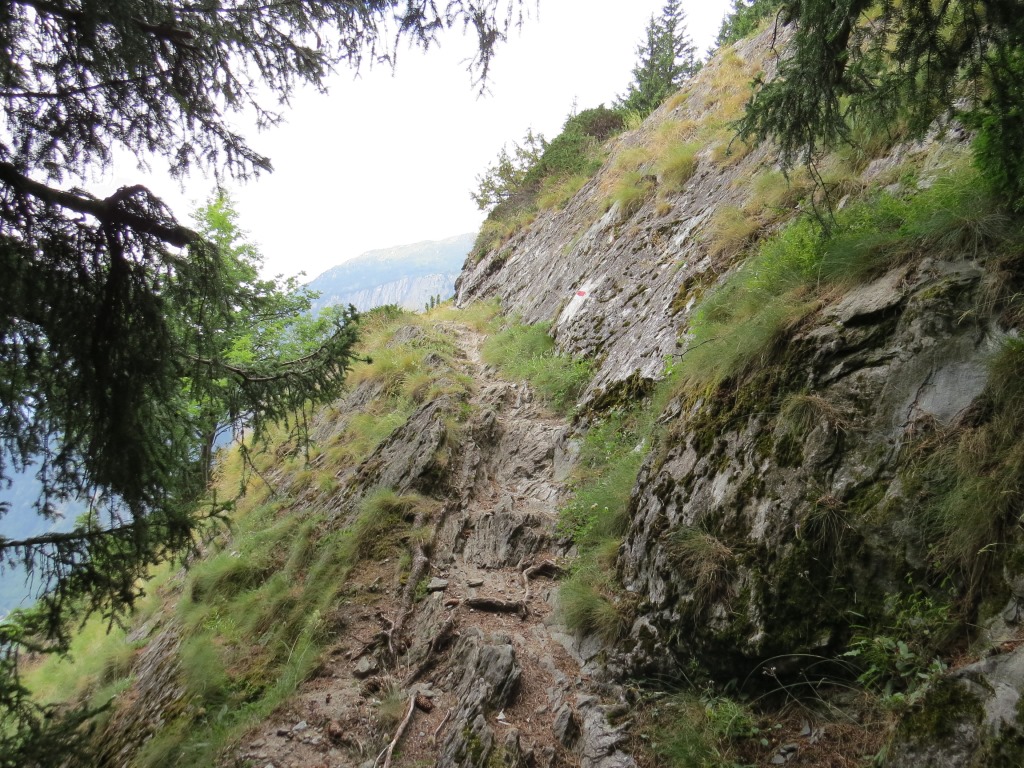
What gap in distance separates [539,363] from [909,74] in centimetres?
694

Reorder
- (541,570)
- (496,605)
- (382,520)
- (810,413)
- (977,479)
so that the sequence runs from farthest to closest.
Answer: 1. (382,520)
2. (541,570)
3. (496,605)
4. (810,413)
5. (977,479)

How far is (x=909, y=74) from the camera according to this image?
3.53 meters

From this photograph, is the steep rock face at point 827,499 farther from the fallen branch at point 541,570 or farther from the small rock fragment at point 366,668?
the small rock fragment at point 366,668

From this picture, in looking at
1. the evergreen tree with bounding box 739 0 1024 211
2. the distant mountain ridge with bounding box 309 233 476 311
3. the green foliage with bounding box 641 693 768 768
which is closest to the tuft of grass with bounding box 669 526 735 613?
the green foliage with bounding box 641 693 768 768

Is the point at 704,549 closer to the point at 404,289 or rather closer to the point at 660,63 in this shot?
the point at 660,63

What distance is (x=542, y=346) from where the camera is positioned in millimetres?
10695

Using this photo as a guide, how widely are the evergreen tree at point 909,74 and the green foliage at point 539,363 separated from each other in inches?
192

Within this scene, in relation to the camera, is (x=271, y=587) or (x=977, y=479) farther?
(x=271, y=587)

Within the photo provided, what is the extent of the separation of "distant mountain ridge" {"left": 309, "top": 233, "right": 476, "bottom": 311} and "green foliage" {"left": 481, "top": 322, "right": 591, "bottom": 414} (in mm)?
64172

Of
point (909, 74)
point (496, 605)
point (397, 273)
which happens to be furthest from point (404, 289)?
point (909, 74)

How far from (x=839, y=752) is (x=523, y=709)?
2.08 metres

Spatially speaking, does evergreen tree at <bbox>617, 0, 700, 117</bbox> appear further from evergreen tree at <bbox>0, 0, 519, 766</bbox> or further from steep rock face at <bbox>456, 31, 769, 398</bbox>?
evergreen tree at <bbox>0, 0, 519, 766</bbox>

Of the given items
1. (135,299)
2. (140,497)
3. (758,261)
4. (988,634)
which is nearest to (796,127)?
(758,261)

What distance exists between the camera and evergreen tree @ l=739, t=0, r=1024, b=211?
9.82 feet
